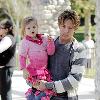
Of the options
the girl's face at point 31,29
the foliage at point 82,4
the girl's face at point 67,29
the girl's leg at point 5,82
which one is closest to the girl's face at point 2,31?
the girl's leg at point 5,82

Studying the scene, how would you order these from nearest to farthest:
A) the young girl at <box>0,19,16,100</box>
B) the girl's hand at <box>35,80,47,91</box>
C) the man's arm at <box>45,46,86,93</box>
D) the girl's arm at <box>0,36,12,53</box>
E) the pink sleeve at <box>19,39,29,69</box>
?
the man's arm at <box>45,46,86,93</box>
the girl's hand at <box>35,80,47,91</box>
the pink sleeve at <box>19,39,29,69</box>
the girl's arm at <box>0,36,12,53</box>
the young girl at <box>0,19,16,100</box>

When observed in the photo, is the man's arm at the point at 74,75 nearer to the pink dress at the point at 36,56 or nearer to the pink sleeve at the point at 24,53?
the pink dress at the point at 36,56

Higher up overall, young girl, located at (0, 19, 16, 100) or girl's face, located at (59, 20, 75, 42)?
girl's face, located at (59, 20, 75, 42)

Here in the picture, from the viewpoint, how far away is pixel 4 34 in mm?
5973

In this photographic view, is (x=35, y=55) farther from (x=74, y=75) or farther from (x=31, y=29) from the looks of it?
(x=74, y=75)

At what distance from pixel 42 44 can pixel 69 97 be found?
1.78 feet

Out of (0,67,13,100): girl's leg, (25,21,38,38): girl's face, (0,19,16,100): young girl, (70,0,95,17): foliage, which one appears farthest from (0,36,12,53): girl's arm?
(70,0,95,17): foliage

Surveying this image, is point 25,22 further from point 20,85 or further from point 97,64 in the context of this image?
point 20,85

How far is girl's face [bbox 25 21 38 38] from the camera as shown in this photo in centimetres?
391

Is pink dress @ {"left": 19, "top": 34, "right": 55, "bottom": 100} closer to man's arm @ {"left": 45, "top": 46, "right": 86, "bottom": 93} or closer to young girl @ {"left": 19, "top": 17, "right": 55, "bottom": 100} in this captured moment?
young girl @ {"left": 19, "top": 17, "right": 55, "bottom": 100}

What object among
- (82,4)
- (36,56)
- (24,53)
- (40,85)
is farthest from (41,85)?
(82,4)

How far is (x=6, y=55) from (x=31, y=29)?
7.25 feet

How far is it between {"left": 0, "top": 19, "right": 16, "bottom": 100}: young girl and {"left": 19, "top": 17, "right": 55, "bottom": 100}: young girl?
1833mm

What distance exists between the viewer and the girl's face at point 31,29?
154 inches
